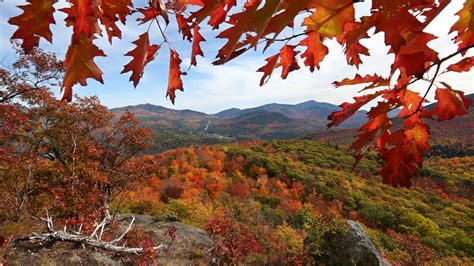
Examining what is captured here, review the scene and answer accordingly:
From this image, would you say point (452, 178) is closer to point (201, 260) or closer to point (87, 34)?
point (201, 260)

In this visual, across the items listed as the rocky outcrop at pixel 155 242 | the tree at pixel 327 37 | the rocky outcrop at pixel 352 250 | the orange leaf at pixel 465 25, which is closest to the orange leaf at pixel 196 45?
the tree at pixel 327 37

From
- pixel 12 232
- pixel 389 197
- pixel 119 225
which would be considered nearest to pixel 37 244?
pixel 12 232

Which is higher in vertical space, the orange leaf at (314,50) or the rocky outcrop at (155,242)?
the orange leaf at (314,50)

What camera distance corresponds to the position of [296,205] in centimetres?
1400

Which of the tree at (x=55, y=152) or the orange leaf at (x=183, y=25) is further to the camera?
the tree at (x=55, y=152)

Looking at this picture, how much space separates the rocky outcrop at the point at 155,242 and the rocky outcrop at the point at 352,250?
9.15ft

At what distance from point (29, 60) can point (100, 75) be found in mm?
9549

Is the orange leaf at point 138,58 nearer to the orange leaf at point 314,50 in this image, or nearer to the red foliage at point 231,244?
the orange leaf at point 314,50

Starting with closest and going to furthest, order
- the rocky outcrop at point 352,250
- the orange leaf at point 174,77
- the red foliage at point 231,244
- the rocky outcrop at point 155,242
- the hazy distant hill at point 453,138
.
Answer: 1. the orange leaf at point 174,77
2. the rocky outcrop at point 155,242
3. the rocky outcrop at point 352,250
4. the red foliage at point 231,244
5. the hazy distant hill at point 453,138

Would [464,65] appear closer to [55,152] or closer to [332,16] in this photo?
[332,16]

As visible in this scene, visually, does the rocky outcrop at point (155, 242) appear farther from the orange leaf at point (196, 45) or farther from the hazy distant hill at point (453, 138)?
the hazy distant hill at point (453, 138)

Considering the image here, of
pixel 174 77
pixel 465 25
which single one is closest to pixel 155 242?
pixel 174 77

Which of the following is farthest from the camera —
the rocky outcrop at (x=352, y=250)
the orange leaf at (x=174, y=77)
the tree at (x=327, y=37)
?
the rocky outcrop at (x=352, y=250)

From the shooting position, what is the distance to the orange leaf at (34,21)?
0.59 meters
